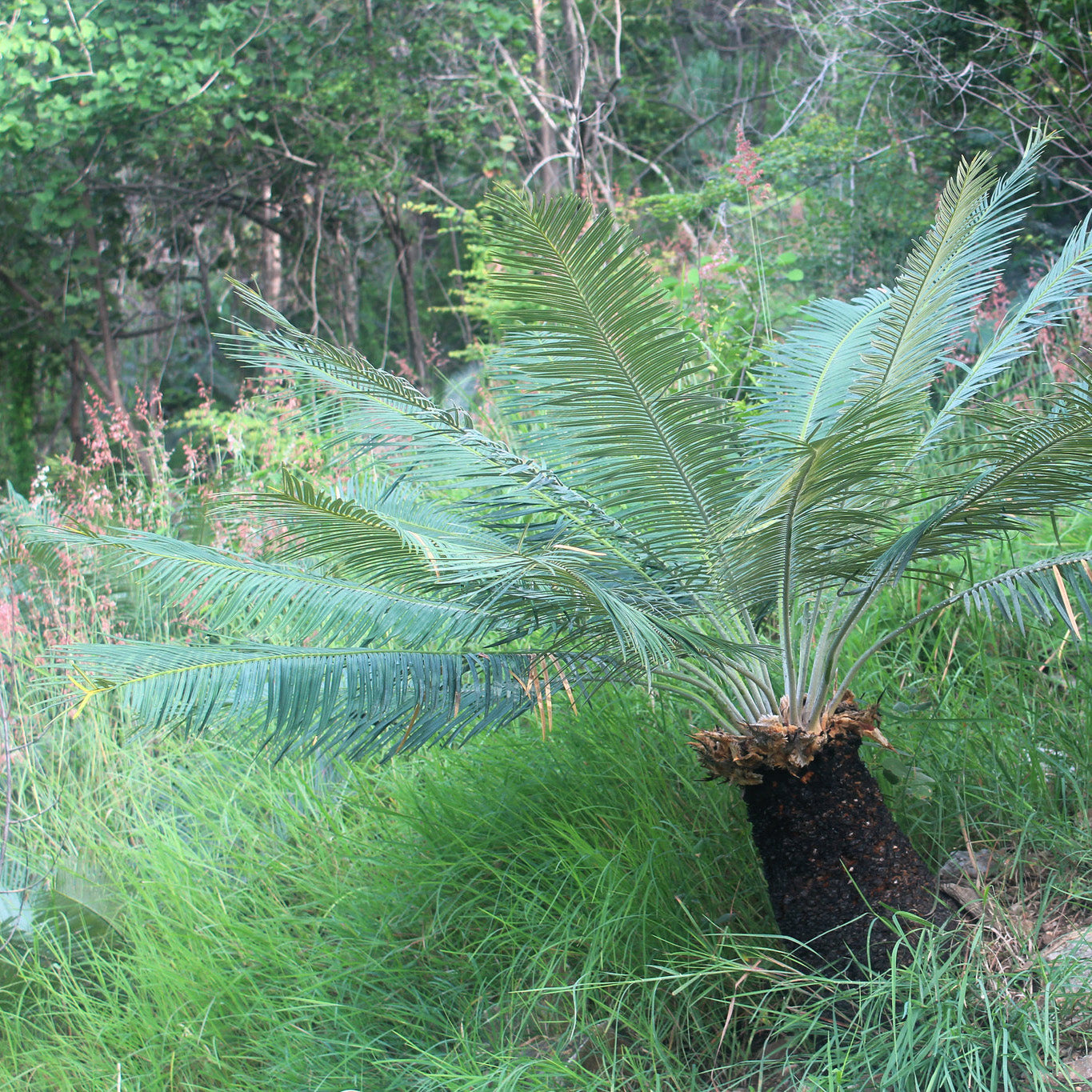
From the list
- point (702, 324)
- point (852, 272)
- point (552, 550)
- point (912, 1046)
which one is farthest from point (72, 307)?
point (912, 1046)

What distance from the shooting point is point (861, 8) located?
250 inches

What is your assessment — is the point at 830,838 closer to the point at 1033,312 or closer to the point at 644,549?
the point at 644,549

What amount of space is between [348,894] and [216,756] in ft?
3.68

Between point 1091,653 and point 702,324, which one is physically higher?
point 702,324

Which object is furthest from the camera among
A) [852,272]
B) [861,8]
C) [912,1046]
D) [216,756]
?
[852,272]

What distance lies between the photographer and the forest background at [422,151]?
629 cm

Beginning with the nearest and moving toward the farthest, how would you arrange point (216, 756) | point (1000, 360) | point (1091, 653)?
point (1000, 360), point (1091, 653), point (216, 756)

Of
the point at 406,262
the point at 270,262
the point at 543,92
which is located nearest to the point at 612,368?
the point at 543,92

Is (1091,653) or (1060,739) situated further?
(1091,653)

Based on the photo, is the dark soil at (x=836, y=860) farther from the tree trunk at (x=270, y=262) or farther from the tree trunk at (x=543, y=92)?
the tree trunk at (x=270, y=262)

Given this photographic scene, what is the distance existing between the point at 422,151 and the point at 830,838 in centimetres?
933

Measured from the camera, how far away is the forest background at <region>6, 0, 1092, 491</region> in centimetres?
629

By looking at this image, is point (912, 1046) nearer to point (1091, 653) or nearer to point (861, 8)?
point (1091, 653)

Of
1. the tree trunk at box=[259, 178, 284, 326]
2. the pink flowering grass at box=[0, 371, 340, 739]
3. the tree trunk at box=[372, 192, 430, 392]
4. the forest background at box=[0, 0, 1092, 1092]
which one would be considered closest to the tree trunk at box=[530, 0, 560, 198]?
the forest background at box=[0, 0, 1092, 1092]
